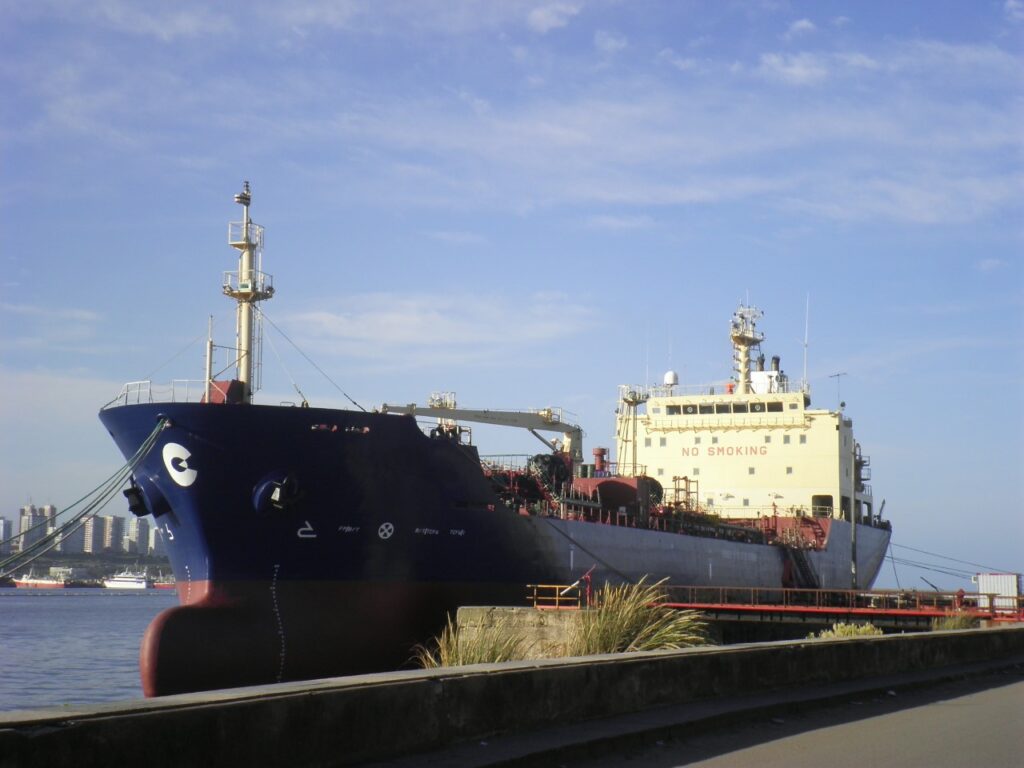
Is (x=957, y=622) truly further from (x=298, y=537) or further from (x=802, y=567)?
(x=802, y=567)

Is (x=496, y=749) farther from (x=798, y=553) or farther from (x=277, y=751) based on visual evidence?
(x=798, y=553)

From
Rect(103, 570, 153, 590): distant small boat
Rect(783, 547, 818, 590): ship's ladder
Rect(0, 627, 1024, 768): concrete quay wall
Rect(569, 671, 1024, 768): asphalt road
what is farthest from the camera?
Rect(103, 570, 153, 590): distant small boat

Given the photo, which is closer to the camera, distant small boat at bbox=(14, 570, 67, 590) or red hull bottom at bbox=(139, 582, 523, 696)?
red hull bottom at bbox=(139, 582, 523, 696)

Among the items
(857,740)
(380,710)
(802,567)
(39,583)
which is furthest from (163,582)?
(380,710)

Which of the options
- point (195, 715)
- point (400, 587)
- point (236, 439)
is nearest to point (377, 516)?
point (400, 587)

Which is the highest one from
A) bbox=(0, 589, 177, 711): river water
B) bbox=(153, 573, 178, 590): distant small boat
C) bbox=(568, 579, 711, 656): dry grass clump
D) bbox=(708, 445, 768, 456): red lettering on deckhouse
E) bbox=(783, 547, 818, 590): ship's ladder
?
bbox=(708, 445, 768, 456): red lettering on deckhouse

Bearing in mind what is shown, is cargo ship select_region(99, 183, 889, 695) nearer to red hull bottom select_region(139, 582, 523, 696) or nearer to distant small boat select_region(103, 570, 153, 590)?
red hull bottom select_region(139, 582, 523, 696)

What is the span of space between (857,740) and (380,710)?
A: 3484 mm

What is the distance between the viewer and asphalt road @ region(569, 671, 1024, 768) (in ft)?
21.7

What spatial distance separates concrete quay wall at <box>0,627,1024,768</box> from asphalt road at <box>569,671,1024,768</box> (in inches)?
21.8

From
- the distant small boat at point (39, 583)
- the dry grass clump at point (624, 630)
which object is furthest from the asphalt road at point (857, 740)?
the distant small boat at point (39, 583)

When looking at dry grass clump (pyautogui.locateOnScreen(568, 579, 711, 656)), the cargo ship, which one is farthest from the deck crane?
dry grass clump (pyautogui.locateOnScreen(568, 579, 711, 656))

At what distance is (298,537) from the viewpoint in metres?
17.6

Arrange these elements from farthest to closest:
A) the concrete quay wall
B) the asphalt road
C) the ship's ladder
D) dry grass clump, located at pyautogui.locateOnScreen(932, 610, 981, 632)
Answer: the ship's ladder → dry grass clump, located at pyautogui.locateOnScreen(932, 610, 981, 632) → the asphalt road → the concrete quay wall
